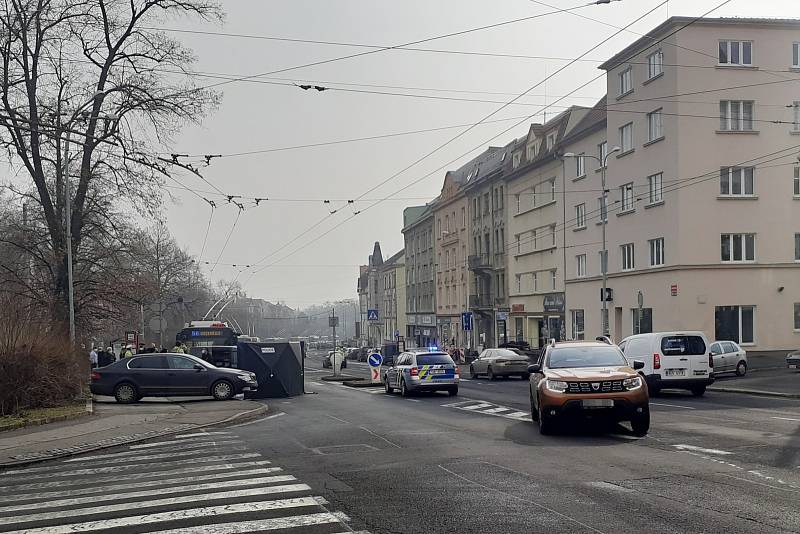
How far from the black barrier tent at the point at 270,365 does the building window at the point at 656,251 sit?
18616mm

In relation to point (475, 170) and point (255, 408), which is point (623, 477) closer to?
point (255, 408)

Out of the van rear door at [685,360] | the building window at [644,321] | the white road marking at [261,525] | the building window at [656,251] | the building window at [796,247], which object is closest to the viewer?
the white road marking at [261,525]

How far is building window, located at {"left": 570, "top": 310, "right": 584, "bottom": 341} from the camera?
48656mm

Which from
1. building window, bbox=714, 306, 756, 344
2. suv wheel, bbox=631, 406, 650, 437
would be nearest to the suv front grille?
suv wheel, bbox=631, 406, 650, 437

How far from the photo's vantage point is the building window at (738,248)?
36656mm

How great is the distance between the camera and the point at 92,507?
856 cm

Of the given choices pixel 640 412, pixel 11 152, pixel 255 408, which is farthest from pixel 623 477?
pixel 11 152

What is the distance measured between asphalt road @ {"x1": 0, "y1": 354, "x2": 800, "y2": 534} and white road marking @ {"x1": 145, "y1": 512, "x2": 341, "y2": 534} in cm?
2

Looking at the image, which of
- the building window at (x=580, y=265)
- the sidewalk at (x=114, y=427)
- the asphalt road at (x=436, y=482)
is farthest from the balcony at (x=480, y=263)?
the asphalt road at (x=436, y=482)

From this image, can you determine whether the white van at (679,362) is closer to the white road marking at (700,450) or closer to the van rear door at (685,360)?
the van rear door at (685,360)

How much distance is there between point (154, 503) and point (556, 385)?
688 centimetres

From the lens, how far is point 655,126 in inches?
1531

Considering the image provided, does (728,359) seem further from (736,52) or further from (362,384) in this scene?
(362,384)

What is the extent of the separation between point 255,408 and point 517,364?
1728 cm
